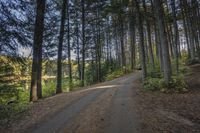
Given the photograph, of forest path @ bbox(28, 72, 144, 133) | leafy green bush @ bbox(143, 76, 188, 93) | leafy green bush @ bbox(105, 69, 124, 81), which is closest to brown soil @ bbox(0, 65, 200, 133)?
forest path @ bbox(28, 72, 144, 133)

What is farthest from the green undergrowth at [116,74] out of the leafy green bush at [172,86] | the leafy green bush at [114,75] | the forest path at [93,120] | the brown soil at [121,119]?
the forest path at [93,120]

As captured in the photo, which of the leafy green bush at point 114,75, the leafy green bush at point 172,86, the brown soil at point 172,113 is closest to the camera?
the brown soil at point 172,113

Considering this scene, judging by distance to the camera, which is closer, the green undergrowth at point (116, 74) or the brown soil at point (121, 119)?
the brown soil at point (121, 119)

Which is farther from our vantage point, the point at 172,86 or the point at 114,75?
the point at 114,75

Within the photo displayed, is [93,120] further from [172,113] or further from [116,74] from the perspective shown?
[116,74]

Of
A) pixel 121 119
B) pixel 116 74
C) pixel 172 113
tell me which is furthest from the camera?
pixel 116 74

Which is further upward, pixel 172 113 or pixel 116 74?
pixel 116 74

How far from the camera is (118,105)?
31.7 feet

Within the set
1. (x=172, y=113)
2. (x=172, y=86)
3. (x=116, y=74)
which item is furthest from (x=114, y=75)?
(x=172, y=113)

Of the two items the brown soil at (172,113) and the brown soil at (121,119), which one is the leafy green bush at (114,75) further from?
the brown soil at (121,119)

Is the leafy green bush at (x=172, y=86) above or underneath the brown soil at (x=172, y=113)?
above

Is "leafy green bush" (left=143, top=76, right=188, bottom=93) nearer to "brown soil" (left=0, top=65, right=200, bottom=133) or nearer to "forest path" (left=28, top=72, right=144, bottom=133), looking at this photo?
"brown soil" (left=0, top=65, right=200, bottom=133)

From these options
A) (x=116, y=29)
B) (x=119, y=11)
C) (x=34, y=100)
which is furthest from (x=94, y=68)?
(x=34, y=100)

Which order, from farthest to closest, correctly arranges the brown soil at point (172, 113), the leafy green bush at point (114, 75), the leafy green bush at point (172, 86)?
the leafy green bush at point (114, 75) → the leafy green bush at point (172, 86) → the brown soil at point (172, 113)
